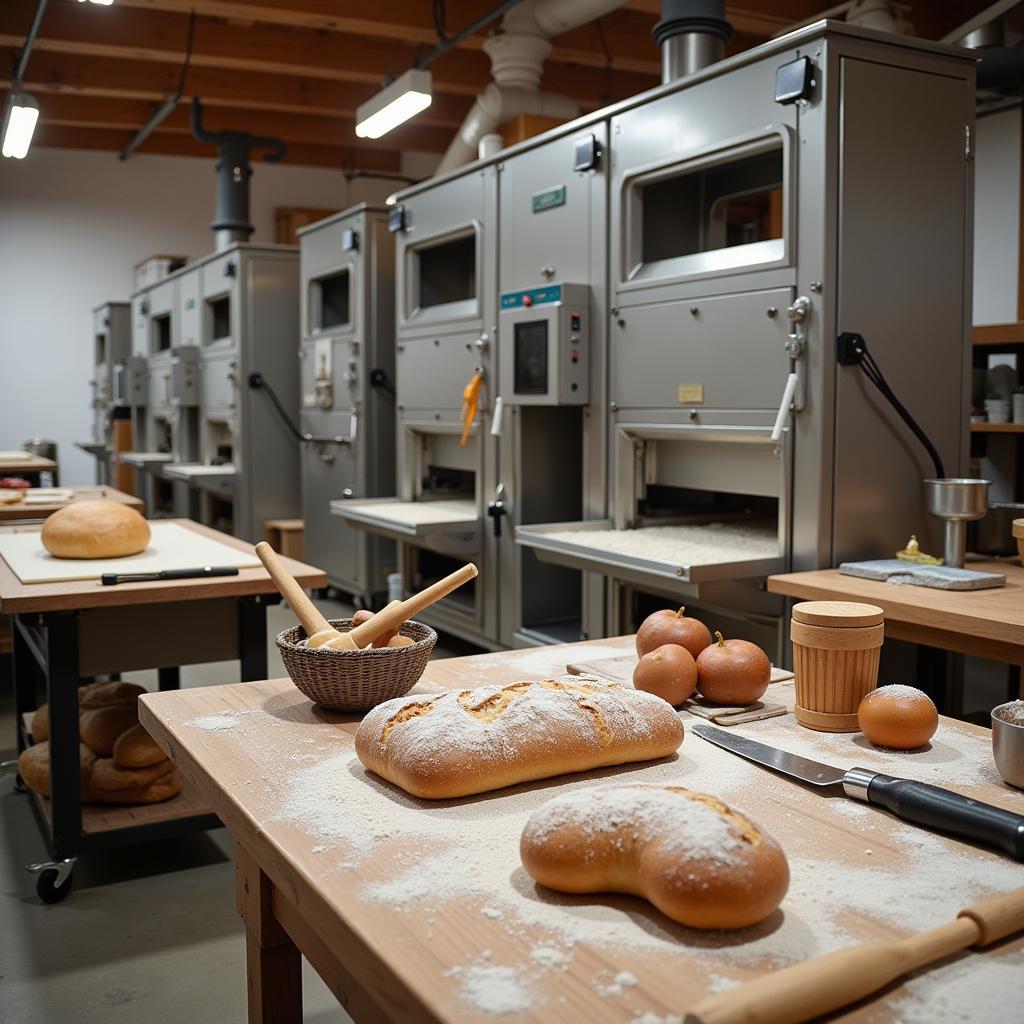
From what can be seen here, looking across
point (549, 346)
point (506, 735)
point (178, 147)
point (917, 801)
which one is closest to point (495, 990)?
point (506, 735)

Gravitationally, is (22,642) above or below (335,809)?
below

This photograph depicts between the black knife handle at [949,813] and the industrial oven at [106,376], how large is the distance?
9.42m

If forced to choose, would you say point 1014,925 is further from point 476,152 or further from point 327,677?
point 476,152

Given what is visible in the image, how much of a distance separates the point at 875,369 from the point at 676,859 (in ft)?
8.21

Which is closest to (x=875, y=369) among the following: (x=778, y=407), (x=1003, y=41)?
(x=778, y=407)

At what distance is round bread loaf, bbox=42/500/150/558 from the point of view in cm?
298

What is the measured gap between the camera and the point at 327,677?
1.54m

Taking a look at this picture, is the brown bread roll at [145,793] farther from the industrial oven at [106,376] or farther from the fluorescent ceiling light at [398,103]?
the industrial oven at [106,376]

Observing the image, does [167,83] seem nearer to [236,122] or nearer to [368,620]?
[236,122]

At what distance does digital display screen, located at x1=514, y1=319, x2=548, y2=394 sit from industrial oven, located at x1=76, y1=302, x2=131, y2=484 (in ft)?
20.9

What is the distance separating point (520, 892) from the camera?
0.99 meters

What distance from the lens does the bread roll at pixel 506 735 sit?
119cm

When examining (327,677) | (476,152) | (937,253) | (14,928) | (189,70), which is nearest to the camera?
(327,677)

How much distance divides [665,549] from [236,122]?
7.52m
